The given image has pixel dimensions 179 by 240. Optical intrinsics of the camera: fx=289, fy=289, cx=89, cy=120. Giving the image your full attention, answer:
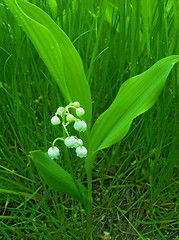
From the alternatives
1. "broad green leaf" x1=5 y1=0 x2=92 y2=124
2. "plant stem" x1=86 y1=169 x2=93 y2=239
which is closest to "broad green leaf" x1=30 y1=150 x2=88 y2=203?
"plant stem" x1=86 y1=169 x2=93 y2=239

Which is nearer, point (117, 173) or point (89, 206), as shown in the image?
point (89, 206)

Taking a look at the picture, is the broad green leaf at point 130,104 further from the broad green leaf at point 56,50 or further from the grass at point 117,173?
the grass at point 117,173

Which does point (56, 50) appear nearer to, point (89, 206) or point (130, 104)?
point (130, 104)

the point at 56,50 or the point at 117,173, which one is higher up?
the point at 56,50

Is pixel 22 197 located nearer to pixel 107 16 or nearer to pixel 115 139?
pixel 115 139

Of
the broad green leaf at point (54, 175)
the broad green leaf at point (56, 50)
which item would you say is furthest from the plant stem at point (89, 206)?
the broad green leaf at point (56, 50)

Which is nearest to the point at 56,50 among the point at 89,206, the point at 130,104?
the point at 130,104
